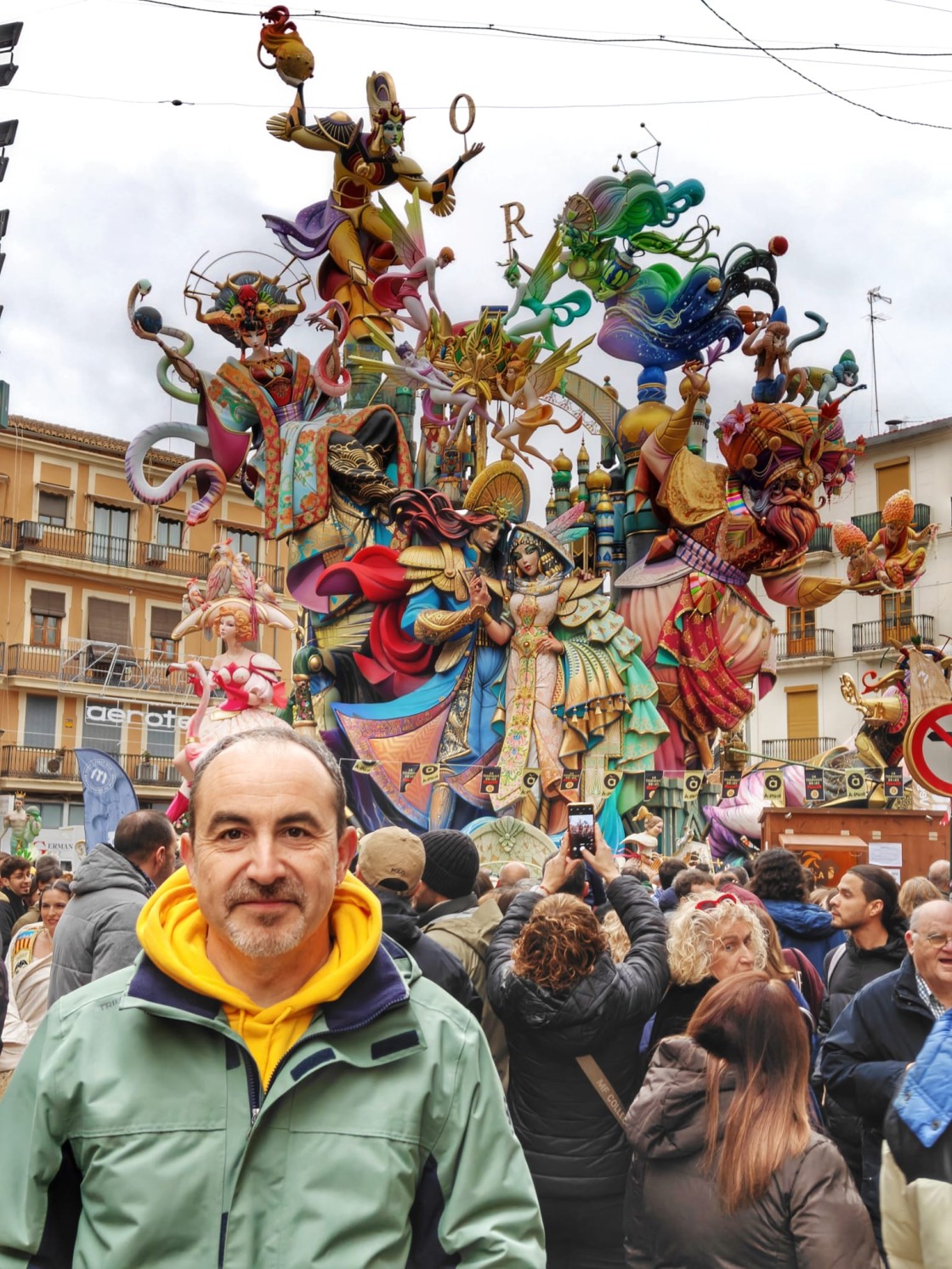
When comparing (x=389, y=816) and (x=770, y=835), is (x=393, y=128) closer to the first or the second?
(x=389, y=816)

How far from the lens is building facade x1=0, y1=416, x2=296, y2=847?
37250 millimetres

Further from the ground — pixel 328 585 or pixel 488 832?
pixel 328 585

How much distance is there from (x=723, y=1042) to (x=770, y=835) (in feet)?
37.1

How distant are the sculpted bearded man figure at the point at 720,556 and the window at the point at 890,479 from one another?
42.9ft

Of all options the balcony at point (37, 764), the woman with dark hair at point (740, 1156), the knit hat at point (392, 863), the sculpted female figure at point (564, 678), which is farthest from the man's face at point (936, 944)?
the balcony at point (37, 764)

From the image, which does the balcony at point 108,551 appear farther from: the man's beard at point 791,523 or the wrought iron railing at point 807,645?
the man's beard at point 791,523

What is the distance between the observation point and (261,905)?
2.53 m

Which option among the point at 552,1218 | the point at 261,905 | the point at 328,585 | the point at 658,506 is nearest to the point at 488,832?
the point at 328,585

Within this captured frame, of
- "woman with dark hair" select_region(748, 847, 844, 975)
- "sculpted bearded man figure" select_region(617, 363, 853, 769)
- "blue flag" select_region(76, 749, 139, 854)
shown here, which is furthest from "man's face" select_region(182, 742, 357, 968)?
"sculpted bearded man figure" select_region(617, 363, 853, 769)

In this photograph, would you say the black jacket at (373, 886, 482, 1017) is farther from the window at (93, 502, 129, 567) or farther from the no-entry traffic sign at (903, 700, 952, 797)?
the window at (93, 502, 129, 567)

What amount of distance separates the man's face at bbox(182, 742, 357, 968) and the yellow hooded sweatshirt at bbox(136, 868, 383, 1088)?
0.04m

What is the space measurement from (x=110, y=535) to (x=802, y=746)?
19094 millimetres

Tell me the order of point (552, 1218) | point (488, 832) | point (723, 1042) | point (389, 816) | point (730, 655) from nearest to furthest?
point (723, 1042) → point (552, 1218) → point (488, 832) → point (389, 816) → point (730, 655)

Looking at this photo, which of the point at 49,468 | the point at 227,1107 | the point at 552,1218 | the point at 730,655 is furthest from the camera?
the point at 49,468
